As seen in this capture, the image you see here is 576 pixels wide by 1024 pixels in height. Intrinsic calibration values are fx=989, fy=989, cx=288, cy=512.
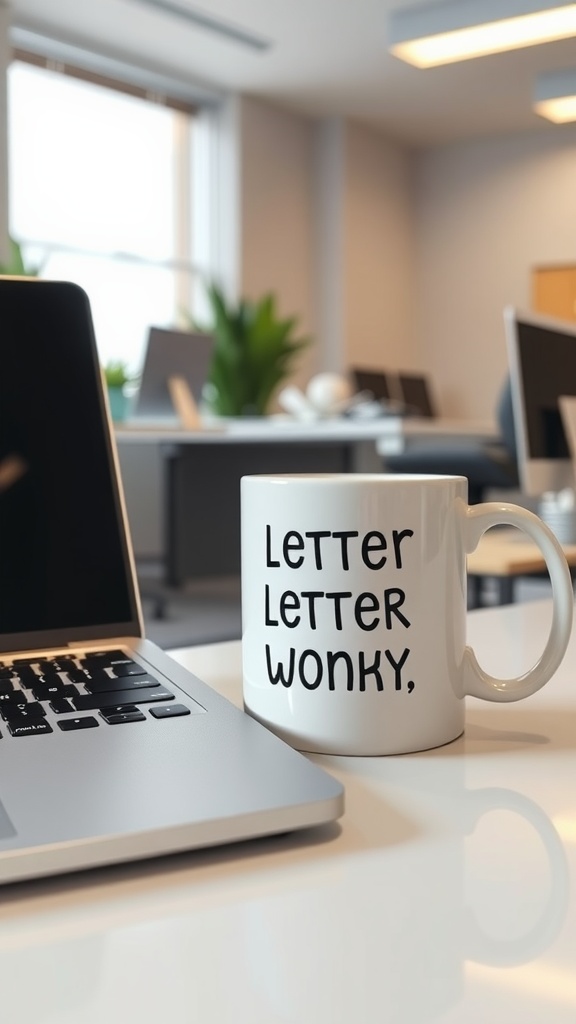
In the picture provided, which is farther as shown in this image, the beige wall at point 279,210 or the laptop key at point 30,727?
→ the beige wall at point 279,210

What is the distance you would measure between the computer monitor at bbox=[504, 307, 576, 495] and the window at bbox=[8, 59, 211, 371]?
3090 mm

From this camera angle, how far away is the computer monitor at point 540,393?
1.67 meters

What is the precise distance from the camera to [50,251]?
475cm

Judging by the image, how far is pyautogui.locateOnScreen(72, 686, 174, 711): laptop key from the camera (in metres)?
0.36

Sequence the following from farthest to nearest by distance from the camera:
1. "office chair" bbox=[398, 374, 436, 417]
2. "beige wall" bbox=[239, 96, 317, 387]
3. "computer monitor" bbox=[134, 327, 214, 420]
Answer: "office chair" bbox=[398, 374, 436, 417] < "beige wall" bbox=[239, 96, 317, 387] < "computer monitor" bbox=[134, 327, 214, 420]

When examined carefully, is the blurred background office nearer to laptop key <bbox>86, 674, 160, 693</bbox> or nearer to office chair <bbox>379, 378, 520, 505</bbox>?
office chair <bbox>379, 378, 520, 505</bbox>

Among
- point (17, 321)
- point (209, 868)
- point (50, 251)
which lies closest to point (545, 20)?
point (50, 251)

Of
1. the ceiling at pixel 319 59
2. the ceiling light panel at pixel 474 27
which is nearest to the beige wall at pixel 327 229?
the ceiling at pixel 319 59

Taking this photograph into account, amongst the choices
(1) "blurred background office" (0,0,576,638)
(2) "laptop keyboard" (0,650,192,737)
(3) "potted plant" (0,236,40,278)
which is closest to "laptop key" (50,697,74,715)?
(2) "laptop keyboard" (0,650,192,737)

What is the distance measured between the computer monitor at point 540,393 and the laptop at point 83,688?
4.11ft

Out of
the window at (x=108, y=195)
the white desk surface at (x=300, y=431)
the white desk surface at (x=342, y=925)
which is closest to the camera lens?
the white desk surface at (x=342, y=925)

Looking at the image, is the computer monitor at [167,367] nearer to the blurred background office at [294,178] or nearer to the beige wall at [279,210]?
the blurred background office at [294,178]

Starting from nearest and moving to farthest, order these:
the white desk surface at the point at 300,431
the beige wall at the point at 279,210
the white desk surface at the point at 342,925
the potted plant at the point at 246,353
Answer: the white desk surface at the point at 342,925, the white desk surface at the point at 300,431, the potted plant at the point at 246,353, the beige wall at the point at 279,210

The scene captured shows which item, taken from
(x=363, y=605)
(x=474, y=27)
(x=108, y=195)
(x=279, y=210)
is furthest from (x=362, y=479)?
(x=279, y=210)
